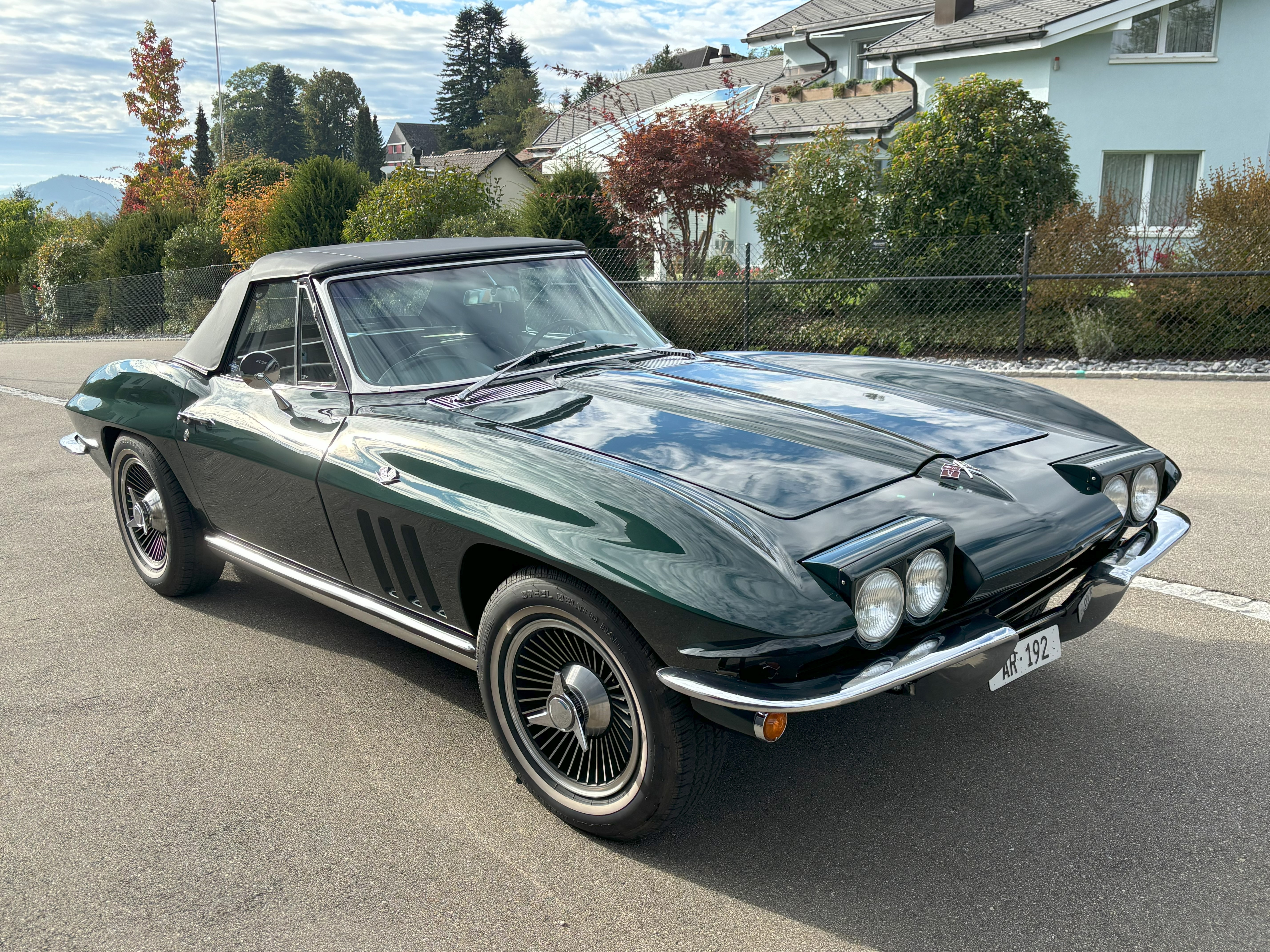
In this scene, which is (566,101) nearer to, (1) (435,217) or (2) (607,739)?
(1) (435,217)

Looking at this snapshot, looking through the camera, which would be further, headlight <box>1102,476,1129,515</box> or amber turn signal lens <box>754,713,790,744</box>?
headlight <box>1102,476,1129,515</box>

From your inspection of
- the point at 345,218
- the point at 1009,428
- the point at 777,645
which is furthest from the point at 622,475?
Result: the point at 345,218

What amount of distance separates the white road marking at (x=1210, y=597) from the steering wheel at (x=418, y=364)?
278 cm

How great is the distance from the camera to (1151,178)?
18188mm

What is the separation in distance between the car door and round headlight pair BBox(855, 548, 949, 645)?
1.90m

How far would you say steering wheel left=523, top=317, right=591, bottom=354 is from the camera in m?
3.87

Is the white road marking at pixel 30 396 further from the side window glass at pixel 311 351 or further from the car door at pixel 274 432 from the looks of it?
the side window glass at pixel 311 351

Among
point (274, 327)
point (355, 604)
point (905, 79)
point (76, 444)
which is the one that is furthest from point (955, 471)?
point (905, 79)

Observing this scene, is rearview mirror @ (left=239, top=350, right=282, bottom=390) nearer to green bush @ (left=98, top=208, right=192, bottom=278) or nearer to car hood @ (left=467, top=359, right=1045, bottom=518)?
car hood @ (left=467, top=359, right=1045, bottom=518)

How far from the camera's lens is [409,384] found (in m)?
3.57

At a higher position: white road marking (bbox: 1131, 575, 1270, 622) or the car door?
the car door

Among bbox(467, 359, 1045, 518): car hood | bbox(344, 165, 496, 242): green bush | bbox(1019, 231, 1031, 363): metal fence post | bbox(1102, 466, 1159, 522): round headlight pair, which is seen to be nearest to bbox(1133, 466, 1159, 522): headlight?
bbox(1102, 466, 1159, 522): round headlight pair

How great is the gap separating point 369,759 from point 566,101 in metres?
79.7

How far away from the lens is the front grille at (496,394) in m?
3.38
